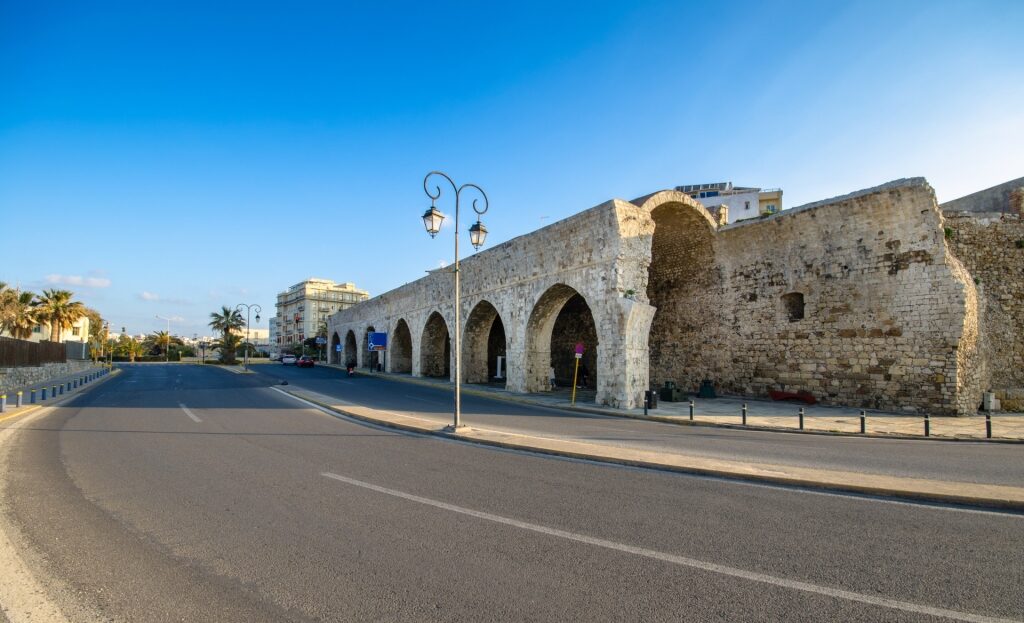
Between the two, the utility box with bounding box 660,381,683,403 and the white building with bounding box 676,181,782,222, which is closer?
the utility box with bounding box 660,381,683,403

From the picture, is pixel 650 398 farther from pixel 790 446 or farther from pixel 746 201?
pixel 746 201

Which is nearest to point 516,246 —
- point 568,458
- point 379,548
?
point 568,458

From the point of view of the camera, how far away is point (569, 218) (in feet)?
63.7

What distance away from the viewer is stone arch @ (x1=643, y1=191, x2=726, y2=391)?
2105cm

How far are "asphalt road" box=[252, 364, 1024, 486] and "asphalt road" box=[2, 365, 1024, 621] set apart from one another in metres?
2.34

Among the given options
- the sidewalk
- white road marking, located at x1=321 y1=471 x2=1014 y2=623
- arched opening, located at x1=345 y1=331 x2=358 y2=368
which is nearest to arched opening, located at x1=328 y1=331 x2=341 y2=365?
arched opening, located at x1=345 y1=331 x2=358 y2=368

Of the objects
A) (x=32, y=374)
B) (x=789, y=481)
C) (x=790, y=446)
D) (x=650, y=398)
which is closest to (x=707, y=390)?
(x=650, y=398)

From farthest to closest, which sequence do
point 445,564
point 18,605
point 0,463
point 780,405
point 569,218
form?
point 569,218
point 780,405
point 0,463
point 445,564
point 18,605

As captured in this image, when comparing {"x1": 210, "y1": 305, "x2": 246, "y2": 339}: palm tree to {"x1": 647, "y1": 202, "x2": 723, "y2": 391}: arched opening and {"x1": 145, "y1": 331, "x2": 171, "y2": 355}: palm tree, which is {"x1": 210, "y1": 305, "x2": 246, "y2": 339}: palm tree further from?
{"x1": 647, "y1": 202, "x2": 723, "y2": 391}: arched opening

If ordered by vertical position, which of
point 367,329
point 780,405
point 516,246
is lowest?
point 780,405

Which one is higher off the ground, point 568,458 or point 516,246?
point 516,246

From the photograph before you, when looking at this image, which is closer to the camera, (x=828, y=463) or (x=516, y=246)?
(x=828, y=463)

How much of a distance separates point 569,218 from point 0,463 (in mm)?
17347

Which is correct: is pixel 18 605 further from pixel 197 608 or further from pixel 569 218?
pixel 569 218
